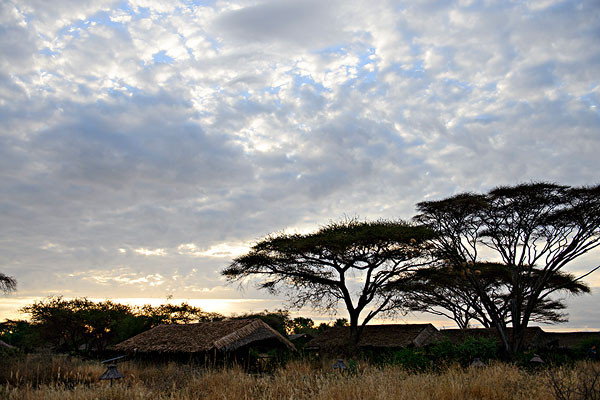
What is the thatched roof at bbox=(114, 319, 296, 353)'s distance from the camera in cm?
2405

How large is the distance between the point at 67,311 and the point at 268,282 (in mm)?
23855

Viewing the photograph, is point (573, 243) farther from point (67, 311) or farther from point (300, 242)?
point (67, 311)

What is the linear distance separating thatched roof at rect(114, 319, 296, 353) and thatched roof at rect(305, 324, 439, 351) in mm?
7915

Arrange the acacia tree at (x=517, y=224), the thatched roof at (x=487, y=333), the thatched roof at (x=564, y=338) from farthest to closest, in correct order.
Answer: the thatched roof at (x=564, y=338) → the thatched roof at (x=487, y=333) → the acacia tree at (x=517, y=224)

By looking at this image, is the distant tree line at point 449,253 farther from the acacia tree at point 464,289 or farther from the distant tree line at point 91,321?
the distant tree line at point 91,321

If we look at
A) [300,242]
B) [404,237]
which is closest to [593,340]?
[404,237]

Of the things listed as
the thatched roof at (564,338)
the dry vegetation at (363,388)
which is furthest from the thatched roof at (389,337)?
the dry vegetation at (363,388)

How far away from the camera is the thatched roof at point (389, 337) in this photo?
34.2 metres

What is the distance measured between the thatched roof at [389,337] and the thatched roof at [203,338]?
792cm

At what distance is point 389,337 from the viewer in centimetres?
3541

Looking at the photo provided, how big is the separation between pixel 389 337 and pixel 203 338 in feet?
53.0

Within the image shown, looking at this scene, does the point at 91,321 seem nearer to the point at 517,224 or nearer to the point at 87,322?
the point at 87,322

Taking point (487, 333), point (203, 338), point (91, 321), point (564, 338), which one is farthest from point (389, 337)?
point (91, 321)

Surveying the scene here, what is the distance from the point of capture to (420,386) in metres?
8.24
